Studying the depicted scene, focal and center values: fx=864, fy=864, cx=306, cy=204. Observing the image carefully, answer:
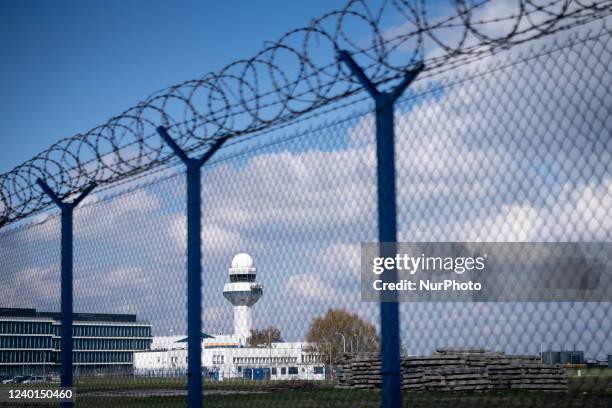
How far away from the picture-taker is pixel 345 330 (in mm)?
7488

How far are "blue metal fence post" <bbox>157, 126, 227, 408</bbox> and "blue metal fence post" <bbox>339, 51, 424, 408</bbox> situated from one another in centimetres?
240

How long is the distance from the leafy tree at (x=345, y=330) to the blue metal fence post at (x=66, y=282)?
3888 millimetres

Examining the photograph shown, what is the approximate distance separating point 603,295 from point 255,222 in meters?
4.00

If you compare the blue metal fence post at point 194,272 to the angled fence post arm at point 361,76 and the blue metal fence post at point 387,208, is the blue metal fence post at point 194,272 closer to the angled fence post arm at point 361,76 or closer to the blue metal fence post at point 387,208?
the angled fence post arm at point 361,76

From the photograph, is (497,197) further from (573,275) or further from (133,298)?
(133,298)

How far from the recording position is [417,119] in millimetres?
6355

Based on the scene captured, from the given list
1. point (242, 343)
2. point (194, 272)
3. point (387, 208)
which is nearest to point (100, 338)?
point (242, 343)

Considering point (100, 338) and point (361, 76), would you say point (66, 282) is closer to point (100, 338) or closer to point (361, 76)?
point (361, 76)

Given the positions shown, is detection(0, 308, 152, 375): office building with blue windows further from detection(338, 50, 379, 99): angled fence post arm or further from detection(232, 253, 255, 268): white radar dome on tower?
detection(338, 50, 379, 99): angled fence post arm

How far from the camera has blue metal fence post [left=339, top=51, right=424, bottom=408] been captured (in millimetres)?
6160

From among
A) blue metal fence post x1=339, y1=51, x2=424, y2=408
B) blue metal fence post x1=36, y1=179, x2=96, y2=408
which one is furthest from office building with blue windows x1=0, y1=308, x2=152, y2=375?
blue metal fence post x1=339, y1=51, x2=424, y2=408

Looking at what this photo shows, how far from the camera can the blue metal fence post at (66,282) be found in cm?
1111

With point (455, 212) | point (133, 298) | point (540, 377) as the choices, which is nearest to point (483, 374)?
point (540, 377)

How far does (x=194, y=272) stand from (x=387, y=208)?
3018 mm
